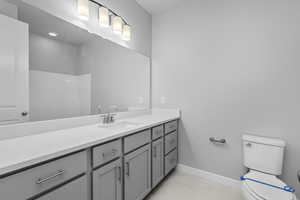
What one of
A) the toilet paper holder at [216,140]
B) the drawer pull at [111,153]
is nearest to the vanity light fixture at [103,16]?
the drawer pull at [111,153]

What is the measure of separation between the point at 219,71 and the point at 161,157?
4.53 ft

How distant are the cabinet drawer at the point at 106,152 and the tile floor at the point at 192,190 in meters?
0.90

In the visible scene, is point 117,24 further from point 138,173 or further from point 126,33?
point 138,173

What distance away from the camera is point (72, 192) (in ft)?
2.86

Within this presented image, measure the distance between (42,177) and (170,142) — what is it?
62.3 inches

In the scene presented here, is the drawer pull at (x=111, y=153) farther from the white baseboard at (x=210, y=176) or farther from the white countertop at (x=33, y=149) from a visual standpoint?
the white baseboard at (x=210, y=176)

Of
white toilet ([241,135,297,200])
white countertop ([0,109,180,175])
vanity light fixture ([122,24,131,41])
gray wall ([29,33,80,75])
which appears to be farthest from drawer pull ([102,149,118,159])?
vanity light fixture ([122,24,131,41])

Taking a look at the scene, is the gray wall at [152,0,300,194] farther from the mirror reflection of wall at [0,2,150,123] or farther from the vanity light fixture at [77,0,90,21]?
the vanity light fixture at [77,0,90,21]

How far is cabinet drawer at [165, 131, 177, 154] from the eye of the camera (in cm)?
196

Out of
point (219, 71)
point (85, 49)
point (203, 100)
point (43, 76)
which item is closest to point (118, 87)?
point (85, 49)

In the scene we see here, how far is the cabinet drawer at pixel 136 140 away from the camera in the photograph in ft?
4.23

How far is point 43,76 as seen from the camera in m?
1.24

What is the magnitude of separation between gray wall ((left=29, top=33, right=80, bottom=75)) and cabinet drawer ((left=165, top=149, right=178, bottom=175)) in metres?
1.60

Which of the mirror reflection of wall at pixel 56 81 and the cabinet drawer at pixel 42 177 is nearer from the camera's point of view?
the cabinet drawer at pixel 42 177
